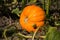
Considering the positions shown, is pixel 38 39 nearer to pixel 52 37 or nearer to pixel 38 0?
pixel 52 37

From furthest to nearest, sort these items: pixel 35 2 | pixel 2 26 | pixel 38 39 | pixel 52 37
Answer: pixel 35 2 → pixel 2 26 → pixel 38 39 → pixel 52 37

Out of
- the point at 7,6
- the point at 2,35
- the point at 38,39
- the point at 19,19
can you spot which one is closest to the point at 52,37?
the point at 38,39

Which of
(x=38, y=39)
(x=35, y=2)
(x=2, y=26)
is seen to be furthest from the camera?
(x=35, y=2)

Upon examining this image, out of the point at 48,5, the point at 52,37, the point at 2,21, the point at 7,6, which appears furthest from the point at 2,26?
the point at 52,37

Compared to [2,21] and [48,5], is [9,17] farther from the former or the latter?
[48,5]

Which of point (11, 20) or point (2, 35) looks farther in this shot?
point (11, 20)

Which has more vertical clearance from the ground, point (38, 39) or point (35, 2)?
point (35, 2)
